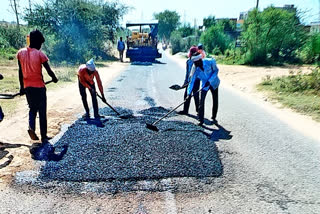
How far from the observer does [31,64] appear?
152 inches

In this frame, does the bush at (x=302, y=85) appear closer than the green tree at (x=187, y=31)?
Yes

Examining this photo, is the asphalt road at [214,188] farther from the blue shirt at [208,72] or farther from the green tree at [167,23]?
the green tree at [167,23]

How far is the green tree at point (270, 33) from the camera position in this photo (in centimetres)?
1736

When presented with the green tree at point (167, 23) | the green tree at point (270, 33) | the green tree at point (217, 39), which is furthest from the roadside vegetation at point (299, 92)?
the green tree at point (167, 23)

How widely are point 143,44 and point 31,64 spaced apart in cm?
1626

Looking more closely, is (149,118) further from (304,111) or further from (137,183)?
(304,111)

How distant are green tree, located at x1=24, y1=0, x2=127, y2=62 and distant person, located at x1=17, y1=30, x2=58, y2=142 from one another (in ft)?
46.5

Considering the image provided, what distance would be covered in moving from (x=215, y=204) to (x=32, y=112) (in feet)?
9.90

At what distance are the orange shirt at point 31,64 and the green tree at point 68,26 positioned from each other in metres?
14.3

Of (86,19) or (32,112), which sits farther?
(86,19)

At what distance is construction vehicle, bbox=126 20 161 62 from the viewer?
19141 millimetres

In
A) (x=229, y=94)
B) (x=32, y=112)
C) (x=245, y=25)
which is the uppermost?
(x=245, y=25)

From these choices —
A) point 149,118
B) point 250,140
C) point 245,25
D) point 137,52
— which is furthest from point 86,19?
point 250,140

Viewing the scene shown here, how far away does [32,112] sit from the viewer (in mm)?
4223
